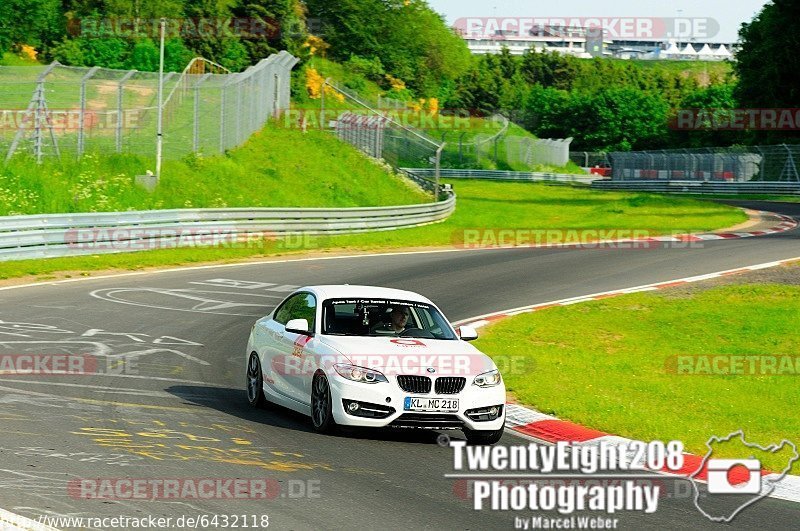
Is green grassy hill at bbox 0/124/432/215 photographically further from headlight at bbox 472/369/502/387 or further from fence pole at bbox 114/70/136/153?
headlight at bbox 472/369/502/387

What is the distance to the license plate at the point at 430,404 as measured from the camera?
1122 centimetres

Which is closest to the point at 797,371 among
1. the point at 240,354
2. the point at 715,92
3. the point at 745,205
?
the point at 240,354

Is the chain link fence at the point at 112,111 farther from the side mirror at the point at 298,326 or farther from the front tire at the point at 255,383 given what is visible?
the side mirror at the point at 298,326

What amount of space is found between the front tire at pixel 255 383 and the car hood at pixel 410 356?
125 cm

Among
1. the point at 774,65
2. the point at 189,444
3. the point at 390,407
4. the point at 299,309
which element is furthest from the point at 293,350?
the point at 774,65

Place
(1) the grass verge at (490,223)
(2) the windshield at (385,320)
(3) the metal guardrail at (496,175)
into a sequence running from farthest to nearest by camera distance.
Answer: (3) the metal guardrail at (496,175) < (1) the grass verge at (490,223) < (2) the windshield at (385,320)

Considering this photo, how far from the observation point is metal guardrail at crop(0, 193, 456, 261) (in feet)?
86.9

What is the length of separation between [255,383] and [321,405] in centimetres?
181
